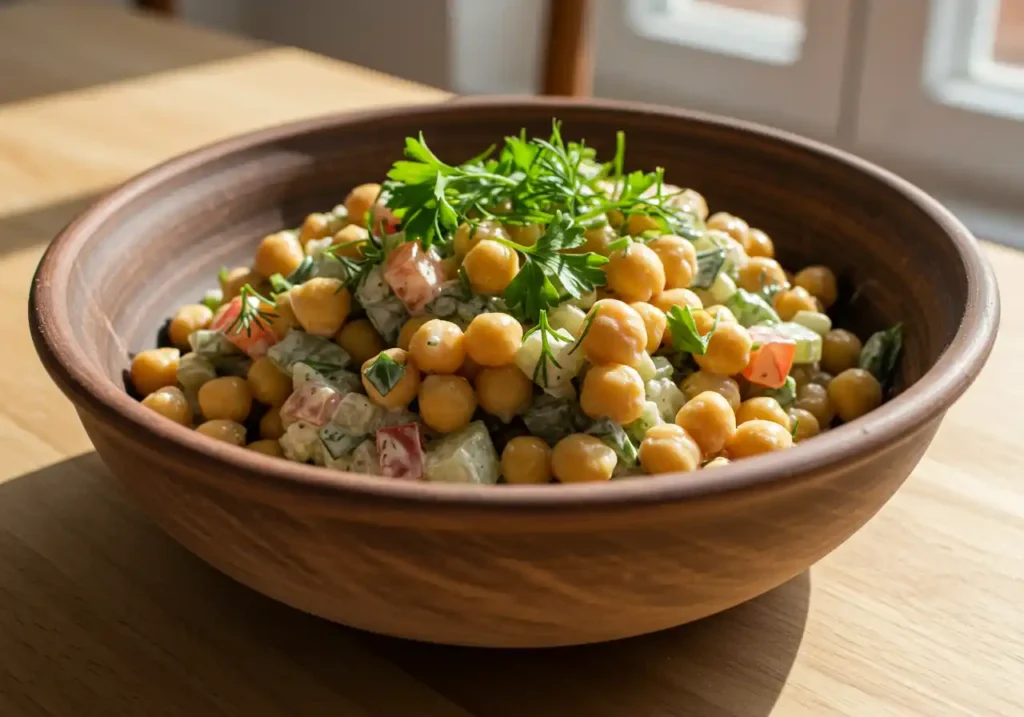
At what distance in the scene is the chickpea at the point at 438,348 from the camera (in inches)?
30.3

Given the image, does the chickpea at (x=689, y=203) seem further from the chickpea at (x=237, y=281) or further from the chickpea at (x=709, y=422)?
the chickpea at (x=237, y=281)

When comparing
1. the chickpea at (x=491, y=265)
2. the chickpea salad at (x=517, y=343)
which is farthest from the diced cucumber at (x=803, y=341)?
the chickpea at (x=491, y=265)

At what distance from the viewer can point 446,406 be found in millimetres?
748

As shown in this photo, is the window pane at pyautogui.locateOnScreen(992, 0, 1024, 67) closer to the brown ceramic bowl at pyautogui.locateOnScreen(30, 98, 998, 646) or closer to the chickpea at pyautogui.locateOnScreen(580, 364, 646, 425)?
the brown ceramic bowl at pyautogui.locateOnScreen(30, 98, 998, 646)

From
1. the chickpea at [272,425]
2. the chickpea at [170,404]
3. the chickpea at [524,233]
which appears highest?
the chickpea at [524,233]

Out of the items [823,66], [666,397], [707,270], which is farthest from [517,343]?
[823,66]

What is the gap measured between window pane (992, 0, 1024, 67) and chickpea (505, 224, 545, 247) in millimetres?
1459

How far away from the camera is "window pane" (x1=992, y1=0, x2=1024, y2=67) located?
202 cm

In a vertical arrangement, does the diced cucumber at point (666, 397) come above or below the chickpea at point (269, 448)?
above

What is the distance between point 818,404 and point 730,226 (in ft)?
0.63

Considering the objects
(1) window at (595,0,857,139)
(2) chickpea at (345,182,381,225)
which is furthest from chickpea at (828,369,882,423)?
(1) window at (595,0,857,139)

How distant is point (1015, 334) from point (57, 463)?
0.88 meters

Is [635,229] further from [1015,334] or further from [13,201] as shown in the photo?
[13,201]

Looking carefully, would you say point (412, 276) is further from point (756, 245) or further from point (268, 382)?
point (756, 245)
